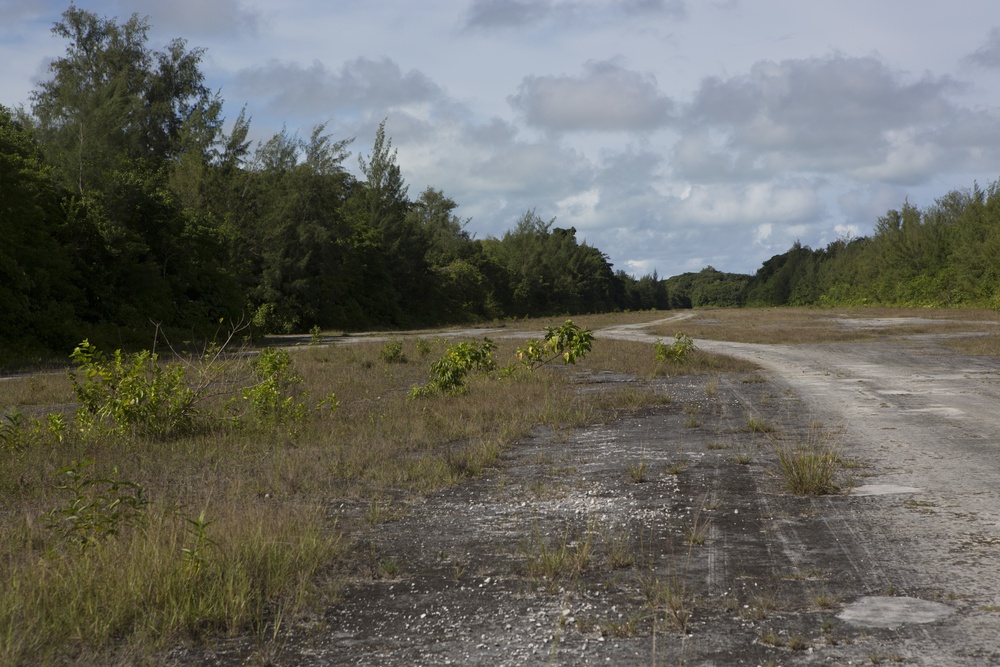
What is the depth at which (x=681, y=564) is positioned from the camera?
5.19 metres

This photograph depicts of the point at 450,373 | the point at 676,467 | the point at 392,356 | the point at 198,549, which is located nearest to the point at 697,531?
the point at 676,467

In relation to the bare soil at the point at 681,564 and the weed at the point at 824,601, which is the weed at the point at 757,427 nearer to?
the bare soil at the point at 681,564

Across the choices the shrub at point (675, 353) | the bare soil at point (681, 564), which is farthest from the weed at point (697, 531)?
the shrub at point (675, 353)

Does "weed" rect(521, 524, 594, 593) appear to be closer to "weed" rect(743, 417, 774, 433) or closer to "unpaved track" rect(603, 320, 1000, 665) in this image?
"unpaved track" rect(603, 320, 1000, 665)

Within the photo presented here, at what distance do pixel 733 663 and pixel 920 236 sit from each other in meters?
92.6

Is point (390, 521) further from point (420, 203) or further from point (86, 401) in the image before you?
point (420, 203)

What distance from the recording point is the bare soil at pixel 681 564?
400 centimetres

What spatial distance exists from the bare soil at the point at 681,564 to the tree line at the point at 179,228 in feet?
67.6

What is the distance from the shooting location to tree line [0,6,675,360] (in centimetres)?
2591

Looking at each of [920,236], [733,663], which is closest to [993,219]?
[920,236]

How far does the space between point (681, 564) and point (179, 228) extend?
31.5 m

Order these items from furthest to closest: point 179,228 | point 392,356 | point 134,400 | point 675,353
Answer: point 179,228 → point 392,356 → point 675,353 → point 134,400

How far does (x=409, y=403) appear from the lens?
1362 cm

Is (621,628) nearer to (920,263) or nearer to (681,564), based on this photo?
(681,564)
